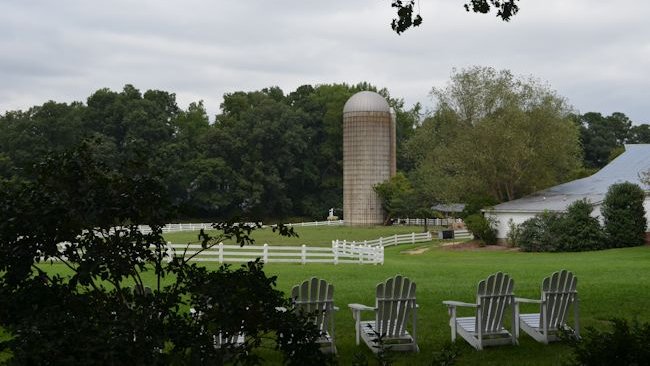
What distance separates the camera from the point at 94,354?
407 centimetres

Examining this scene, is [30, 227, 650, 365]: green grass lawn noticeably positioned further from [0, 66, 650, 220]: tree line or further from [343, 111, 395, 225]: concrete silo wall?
[343, 111, 395, 225]: concrete silo wall

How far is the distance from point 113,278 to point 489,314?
19.8 ft

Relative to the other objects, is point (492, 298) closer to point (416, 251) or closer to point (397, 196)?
point (416, 251)

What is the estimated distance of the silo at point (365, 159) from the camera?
70.1m

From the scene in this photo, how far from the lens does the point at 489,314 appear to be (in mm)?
9578

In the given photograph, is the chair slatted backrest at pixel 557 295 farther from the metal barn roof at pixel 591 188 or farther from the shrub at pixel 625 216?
the metal barn roof at pixel 591 188

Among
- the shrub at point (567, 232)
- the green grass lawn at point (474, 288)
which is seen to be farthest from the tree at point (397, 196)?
the green grass lawn at point (474, 288)

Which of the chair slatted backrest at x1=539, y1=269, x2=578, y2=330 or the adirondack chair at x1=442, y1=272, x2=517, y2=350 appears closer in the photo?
the adirondack chair at x1=442, y1=272, x2=517, y2=350

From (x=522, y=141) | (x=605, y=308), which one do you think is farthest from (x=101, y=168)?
(x=522, y=141)

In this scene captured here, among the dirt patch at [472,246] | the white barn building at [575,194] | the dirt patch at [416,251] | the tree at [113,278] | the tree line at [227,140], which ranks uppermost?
the tree line at [227,140]

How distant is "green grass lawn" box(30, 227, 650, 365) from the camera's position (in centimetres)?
932

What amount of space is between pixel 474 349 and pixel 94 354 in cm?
632

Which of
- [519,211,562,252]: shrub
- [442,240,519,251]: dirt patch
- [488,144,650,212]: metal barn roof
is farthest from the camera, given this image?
[488,144,650,212]: metal barn roof

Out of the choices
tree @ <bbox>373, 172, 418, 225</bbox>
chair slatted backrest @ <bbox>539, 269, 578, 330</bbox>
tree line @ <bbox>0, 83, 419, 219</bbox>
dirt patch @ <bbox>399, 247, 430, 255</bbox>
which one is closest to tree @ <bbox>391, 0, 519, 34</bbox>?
chair slatted backrest @ <bbox>539, 269, 578, 330</bbox>
